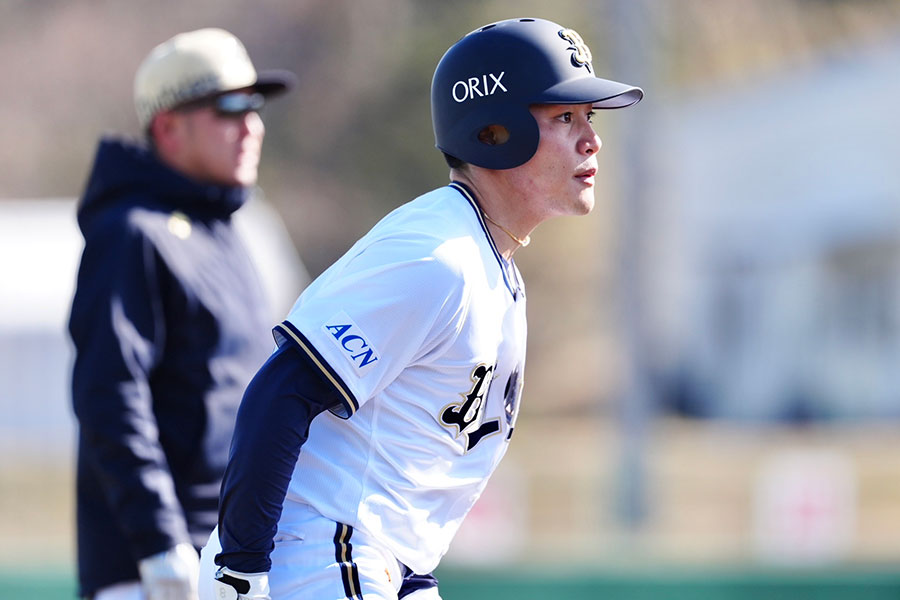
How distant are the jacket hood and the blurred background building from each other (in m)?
4.18

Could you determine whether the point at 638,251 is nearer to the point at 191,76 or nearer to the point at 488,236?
the point at 191,76

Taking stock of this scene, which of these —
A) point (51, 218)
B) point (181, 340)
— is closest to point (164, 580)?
point (181, 340)

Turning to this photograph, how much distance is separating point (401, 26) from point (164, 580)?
109 feet

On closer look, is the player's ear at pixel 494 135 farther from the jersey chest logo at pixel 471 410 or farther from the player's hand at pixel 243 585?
the player's hand at pixel 243 585

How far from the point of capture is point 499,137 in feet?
11.0

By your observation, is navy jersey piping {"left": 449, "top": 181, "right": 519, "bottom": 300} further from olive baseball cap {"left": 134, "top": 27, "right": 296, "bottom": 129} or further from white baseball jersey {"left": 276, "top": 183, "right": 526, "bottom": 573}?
olive baseball cap {"left": 134, "top": 27, "right": 296, "bottom": 129}

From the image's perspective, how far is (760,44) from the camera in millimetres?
33781

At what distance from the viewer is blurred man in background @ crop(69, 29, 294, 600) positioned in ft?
13.3

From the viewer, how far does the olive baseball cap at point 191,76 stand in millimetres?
4621

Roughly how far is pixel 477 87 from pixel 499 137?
12cm

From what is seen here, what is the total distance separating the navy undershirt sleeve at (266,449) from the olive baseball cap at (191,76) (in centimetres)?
183

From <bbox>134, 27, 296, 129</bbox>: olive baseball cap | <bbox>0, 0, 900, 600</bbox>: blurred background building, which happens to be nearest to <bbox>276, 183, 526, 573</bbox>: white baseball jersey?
<bbox>134, 27, 296, 129</bbox>: olive baseball cap

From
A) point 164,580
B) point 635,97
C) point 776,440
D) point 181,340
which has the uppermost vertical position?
point 635,97

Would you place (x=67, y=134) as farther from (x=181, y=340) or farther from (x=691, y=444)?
(x=181, y=340)
